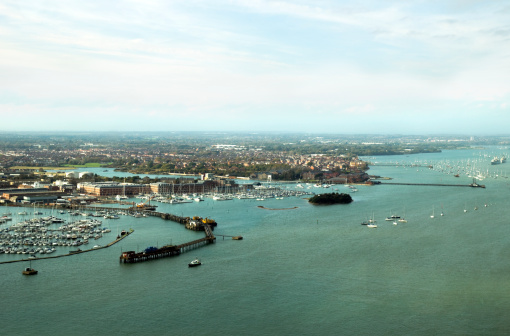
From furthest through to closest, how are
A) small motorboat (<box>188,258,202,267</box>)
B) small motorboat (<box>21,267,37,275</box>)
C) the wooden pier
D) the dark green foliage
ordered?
the dark green foliage
the wooden pier
small motorboat (<box>188,258,202,267</box>)
small motorboat (<box>21,267,37,275</box>)

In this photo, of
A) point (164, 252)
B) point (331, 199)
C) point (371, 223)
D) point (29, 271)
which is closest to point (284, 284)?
point (164, 252)

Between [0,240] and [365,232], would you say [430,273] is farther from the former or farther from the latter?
[0,240]

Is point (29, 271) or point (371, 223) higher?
point (371, 223)

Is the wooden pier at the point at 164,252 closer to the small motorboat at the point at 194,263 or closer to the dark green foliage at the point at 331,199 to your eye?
the small motorboat at the point at 194,263

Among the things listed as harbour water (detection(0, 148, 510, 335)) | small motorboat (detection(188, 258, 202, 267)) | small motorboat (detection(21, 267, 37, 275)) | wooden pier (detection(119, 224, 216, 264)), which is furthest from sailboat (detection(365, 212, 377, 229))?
small motorboat (detection(21, 267, 37, 275))

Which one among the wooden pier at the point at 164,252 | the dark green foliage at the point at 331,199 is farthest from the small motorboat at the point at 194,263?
the dark green foliage at the point at 331,199

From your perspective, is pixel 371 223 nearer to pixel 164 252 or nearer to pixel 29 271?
pixel 164 252

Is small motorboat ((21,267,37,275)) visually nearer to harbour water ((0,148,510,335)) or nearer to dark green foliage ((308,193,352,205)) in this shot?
harbour water ((0,148,510,335))

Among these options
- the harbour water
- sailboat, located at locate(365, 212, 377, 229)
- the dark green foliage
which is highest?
the dark green foliage

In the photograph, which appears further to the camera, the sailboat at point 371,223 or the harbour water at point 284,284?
the sailboat at point 371,223
